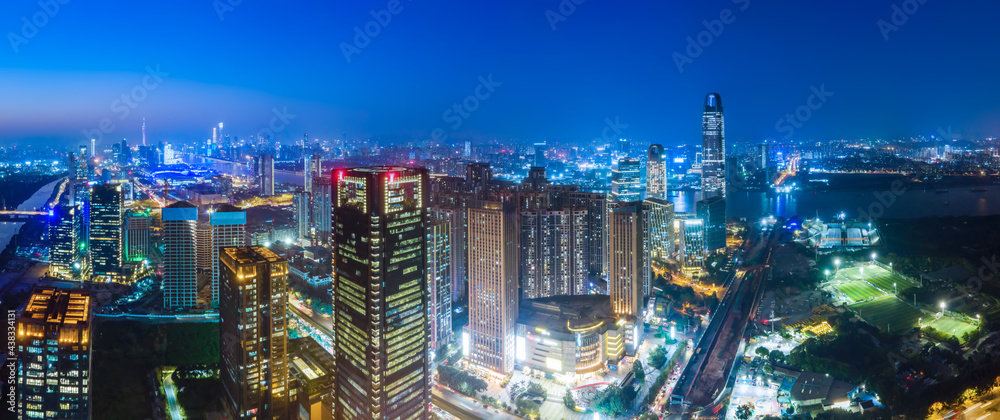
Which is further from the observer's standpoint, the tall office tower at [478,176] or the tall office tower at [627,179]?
the tall office tower at [627,179]

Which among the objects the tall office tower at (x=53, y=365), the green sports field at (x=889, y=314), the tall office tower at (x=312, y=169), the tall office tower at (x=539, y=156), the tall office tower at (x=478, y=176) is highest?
the tall office tower at (x=539, y=156)

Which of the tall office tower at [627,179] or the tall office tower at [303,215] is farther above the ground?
the tall office tower at [627,179]

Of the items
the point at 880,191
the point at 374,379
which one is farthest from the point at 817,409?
the point at 880,191

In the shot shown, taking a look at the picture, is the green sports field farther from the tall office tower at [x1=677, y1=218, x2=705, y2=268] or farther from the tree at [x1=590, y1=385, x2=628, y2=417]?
the tree at [x1=590, y1=385, x2=628, y2=417]

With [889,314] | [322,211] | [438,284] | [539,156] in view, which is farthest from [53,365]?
[539,156]

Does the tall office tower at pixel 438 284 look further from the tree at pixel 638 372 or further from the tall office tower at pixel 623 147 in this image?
the tall office tower at pixel 623 147

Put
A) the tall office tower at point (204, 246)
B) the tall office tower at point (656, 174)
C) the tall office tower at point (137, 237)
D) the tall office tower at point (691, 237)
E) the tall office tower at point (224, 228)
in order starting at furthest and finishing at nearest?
the tall office tower at point (656, 174) < the tall office tower at point (691, 237) < the tall office tower at point (137, 237) < the tall office tower at point (204, 246) < the tall office tower at point (224, 228)

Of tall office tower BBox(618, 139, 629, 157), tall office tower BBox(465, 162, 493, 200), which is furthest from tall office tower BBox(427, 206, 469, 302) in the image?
tall office tower BBox(618, 139, 629, 157)

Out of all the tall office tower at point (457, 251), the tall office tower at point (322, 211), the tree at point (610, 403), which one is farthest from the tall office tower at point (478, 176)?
the tree at point (610, 403)
